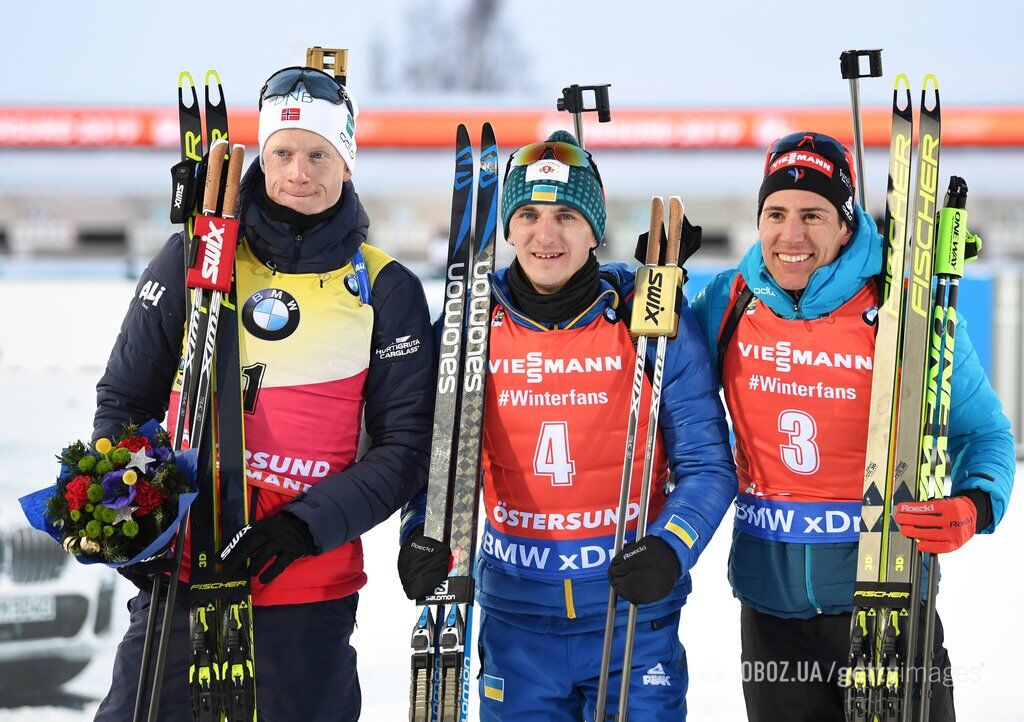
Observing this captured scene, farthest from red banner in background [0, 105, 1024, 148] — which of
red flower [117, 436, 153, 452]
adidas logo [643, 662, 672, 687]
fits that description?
red flower [117, 436, 153, 452]

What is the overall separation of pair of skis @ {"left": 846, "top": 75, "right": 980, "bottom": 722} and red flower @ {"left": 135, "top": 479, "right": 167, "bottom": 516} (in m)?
1.40

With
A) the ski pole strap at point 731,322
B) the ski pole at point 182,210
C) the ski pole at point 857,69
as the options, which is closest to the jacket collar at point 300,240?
the ski pole at point 182,210

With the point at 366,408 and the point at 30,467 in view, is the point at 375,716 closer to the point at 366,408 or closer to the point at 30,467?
the point at 366,408

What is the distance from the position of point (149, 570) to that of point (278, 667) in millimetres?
334

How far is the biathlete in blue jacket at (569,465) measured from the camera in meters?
2.34

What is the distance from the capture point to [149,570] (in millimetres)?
2223

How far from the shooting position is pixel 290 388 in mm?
2342

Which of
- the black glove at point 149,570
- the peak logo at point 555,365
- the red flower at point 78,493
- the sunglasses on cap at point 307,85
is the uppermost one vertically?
the sunglasses on cap at point 307,85

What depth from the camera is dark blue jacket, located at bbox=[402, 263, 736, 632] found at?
2.31m

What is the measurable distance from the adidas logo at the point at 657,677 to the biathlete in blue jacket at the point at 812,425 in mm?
270

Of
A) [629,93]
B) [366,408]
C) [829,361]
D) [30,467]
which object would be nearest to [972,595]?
[829,361]

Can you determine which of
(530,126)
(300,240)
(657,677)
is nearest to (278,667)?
(657,677)

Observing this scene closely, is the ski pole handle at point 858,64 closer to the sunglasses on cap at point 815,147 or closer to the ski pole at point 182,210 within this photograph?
the sunglasses on cap at point 815,147

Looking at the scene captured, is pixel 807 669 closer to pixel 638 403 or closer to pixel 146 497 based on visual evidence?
pixel 638 403
